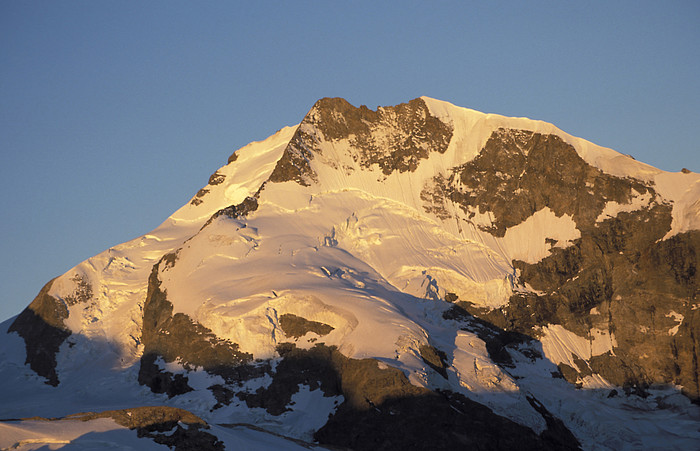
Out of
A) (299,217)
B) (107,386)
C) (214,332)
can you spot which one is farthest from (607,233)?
(107,386)

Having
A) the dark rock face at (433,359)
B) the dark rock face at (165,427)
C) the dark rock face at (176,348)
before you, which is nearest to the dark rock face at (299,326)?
the dark rock face at (176,348)

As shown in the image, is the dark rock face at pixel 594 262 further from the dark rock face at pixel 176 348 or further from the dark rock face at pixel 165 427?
the dark rock face at pixel 165 427

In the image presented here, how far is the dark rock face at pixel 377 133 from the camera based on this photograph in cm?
17712

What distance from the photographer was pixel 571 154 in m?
170

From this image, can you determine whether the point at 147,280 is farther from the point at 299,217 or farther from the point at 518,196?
the point at 518,196

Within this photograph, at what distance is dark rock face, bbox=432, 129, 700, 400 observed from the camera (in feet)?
472

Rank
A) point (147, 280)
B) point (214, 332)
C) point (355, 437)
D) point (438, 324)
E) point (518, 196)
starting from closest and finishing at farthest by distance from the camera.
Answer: point (355, 437)
point (214, 332)
point (438, 324)
point (147, 280)
point (518, 196)

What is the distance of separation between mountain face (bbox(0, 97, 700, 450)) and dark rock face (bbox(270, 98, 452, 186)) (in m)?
0.38

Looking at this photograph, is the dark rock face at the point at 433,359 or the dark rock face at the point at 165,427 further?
the dark rock face at the point at 433,359

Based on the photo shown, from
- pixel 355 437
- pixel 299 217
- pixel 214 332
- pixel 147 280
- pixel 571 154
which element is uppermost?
pixel 571 154

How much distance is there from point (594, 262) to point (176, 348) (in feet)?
224

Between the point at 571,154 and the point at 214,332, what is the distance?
72.9m

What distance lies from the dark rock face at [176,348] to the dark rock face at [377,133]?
42728mm

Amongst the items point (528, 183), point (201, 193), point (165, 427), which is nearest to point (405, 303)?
point (528, 183)
